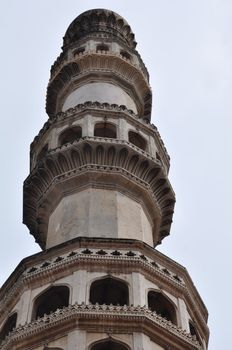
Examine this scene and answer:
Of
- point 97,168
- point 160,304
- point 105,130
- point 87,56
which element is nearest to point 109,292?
point 160,304

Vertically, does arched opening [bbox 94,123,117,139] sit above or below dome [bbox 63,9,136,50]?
below

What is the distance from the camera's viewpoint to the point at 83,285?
1736 cm

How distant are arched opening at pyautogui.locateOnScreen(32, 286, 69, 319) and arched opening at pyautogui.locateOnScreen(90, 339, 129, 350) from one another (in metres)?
1.77

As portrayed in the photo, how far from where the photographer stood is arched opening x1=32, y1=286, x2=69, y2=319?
17812 mm

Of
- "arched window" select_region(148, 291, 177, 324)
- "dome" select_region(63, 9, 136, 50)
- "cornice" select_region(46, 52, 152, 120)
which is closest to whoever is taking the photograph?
"arched window" select_region(148, 291, 177, 324)

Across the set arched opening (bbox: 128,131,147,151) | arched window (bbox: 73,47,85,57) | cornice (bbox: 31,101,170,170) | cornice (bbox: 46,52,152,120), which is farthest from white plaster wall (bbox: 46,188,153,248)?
arched window (bbox: 73,47,85,57)

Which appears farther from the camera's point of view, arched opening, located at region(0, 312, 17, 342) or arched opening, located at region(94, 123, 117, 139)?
arched opening, located at region(94, 123, 117, 139)

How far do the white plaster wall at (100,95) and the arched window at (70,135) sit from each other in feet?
6.53

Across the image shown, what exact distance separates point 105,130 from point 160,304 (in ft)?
25.7

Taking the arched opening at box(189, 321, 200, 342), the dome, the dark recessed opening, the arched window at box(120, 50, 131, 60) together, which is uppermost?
the dome

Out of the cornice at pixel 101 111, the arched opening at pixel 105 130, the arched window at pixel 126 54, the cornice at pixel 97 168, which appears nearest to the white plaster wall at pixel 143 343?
the cornice at pixel 97 168

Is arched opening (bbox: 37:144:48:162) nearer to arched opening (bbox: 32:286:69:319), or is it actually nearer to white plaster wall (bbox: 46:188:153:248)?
white plaster wall (bbox: 46:188:153:248)

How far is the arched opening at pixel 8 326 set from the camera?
1791 cm

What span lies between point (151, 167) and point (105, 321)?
7493mm
